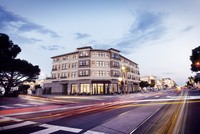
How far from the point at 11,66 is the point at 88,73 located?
2137 cm

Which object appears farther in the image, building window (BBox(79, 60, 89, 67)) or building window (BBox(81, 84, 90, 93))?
building window (BBox(79, 60, 89, 67))

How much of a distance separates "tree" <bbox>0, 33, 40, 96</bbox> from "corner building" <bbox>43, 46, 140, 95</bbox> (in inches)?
546

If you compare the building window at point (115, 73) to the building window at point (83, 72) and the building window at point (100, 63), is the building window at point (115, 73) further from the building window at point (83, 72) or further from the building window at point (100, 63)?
the building window at point (83, 72)

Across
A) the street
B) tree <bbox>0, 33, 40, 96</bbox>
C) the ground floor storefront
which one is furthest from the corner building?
the street

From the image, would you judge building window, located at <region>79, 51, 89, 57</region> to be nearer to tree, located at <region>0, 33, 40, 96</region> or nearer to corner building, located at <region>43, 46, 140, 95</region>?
corner building, located at <region>43, 46, 140, 95</region>

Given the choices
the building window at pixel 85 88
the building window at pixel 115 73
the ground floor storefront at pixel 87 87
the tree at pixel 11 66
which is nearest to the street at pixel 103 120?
the tree at pixel 11 66

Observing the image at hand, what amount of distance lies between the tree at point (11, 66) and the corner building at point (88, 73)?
13.9 metres

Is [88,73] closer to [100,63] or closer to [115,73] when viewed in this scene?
[100,63]

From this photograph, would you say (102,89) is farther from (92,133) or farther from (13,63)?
(92,133)

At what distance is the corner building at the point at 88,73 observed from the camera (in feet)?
152

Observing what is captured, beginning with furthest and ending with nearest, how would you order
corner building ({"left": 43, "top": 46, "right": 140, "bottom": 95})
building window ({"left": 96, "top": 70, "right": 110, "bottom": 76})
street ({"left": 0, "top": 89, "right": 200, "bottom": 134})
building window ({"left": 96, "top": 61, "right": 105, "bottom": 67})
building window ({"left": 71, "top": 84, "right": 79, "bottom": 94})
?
building window ({"left": 71, "top": 84, "right": 79, "bottom": 94}) → building window ({"left": 96, "top": 61, "right": 105, "bottom": 67}) → building window ({"left": 96, "top": 70, "right": 110, "bottom": 76}) → corner building ({"left": 43, "top": 46, "right": 140, "bottom": 95}) → street ({"left": 0, "top": 89, "right": 200, "bottom": 134})

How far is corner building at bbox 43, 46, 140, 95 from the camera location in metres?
46.4

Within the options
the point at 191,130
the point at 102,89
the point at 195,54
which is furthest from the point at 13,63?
the point at 195,54

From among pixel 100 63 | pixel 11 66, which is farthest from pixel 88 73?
pixel 11 66
